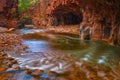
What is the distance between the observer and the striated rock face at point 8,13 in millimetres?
35700

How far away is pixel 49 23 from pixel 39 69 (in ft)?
118

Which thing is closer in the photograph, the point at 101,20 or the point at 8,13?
the point at 101,20

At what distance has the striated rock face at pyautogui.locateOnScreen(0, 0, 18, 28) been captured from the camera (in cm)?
3570

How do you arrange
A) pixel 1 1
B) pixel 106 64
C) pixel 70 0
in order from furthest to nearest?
pixel 1 1 → pixel 70 0 → pixel 106 64

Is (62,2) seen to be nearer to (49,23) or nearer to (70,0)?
(70,0)

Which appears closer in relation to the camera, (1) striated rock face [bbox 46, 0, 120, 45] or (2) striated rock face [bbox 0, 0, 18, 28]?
(1) striated rock face [bbox 46, 0, 120, 45]

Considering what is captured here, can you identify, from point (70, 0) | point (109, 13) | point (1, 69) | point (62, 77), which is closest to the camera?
point (62, 77)

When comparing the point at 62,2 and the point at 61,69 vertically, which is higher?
the point at 62,2

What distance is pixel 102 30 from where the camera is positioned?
62.6 feet

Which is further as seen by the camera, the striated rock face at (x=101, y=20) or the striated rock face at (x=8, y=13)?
the striated rock face at (x=8, y=13)

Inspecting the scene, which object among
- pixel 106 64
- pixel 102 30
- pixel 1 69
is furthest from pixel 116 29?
pixel 1 69

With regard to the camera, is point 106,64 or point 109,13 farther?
point 109,13

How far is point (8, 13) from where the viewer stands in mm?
37250

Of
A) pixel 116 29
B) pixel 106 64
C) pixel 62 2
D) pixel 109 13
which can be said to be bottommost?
pixel 106 64
